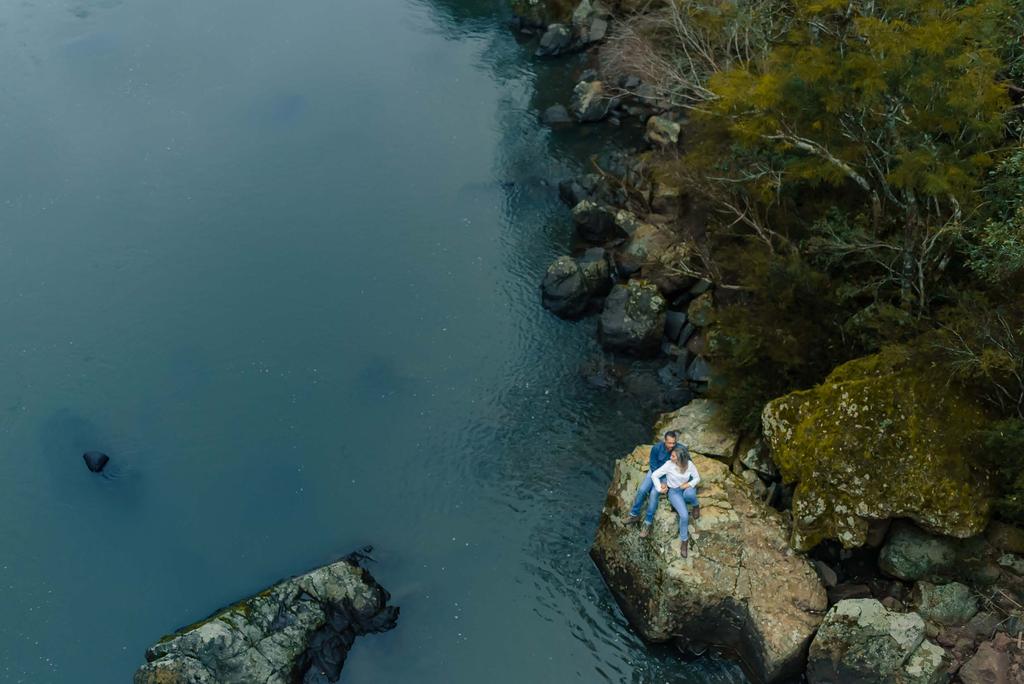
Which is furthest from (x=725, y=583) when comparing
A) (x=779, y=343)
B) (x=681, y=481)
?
(x=779, y=343)

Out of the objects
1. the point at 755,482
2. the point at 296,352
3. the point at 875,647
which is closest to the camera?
the point at 875,647

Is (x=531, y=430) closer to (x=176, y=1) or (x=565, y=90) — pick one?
(x=565, y=90)

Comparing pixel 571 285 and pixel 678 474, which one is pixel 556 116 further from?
pixel 678 474

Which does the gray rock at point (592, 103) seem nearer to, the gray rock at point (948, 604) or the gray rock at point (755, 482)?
the gray rock at point (755, 482)

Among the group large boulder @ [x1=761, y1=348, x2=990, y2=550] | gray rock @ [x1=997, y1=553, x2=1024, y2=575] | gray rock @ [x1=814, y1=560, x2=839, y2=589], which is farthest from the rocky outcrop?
gray rock @ [x1=997, y1=553, x2=1024, y2=575]

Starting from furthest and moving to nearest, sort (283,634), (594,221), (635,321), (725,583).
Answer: (594,221), (635,321), (283,634), (725,583)

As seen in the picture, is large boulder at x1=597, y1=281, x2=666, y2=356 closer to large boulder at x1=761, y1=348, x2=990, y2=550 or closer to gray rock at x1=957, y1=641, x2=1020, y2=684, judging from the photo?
large boulder at x1=761, y1=348, x2=990, y2=550
